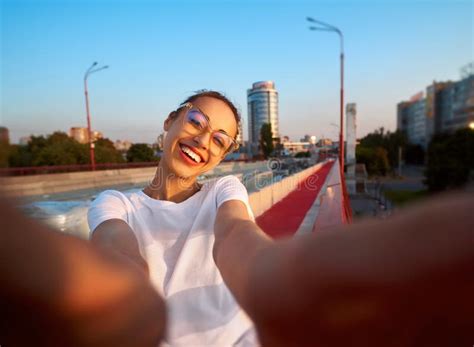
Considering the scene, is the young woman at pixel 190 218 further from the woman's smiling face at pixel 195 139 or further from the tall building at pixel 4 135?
the tall building at pixel 4 135

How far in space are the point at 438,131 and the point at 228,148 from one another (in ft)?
3.92

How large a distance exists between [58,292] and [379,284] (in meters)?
0.28

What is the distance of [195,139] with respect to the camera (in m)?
0.97

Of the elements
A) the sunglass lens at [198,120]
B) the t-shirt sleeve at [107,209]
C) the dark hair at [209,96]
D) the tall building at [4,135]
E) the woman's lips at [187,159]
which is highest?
the dark hair at [209,96]

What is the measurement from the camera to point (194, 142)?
3.18 feet

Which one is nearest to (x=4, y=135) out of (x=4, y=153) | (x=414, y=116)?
(x=4, y=153)

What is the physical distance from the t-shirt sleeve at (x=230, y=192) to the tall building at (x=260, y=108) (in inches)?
8.6

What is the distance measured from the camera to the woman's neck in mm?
1062

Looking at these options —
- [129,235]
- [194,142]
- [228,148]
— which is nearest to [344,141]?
[228,148]

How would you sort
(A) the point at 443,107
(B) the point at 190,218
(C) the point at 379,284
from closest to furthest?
(C) the point at 379,284 < (B) the point at 190,218 < (A) the point at 443,107

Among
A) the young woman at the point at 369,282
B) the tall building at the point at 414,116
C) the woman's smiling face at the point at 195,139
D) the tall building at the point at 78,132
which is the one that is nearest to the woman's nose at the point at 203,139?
the woman's smiling face at the point at 195,139

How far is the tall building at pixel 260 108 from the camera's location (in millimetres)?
1083

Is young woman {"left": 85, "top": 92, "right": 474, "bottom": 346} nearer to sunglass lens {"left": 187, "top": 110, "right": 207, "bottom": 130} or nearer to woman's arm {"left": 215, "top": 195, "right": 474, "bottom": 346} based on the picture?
woman's arm {"left": 215, "top": 195, "right": 474, "bottom": 346}

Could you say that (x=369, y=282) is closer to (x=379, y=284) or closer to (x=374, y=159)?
(x=379, y=284)
